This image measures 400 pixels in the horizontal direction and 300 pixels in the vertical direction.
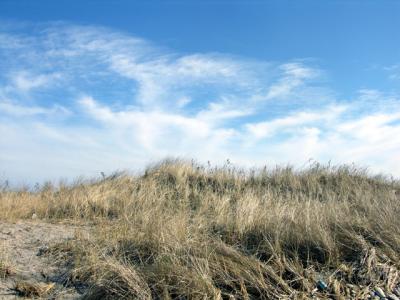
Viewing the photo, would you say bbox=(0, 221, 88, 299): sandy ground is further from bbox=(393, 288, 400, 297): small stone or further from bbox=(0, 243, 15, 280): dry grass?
bbox=(393, 288, 400, 297): small stone

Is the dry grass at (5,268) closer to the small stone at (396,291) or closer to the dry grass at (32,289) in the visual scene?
the dry grass at (32,289)

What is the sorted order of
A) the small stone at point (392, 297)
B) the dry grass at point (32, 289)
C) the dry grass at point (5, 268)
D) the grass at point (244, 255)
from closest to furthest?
the small stone at point (392, 297) < the grass at point (244, 255) < the dry grass at point (32, 289) < the dry grass at point (5, 268)

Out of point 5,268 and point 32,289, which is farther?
point 5,268

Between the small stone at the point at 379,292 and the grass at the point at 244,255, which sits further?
the grass at the point at 244,255

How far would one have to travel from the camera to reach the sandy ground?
14.5 feet

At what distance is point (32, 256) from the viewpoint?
17.2 ft

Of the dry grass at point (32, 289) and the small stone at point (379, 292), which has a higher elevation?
the small stone at point (379, 292)

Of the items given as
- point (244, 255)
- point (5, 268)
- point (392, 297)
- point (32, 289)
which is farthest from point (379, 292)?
point (5, 268)

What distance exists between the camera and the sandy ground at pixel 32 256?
4417 mm

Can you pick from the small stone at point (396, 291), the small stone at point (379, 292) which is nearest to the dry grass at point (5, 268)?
the small stone at point (379, 292)

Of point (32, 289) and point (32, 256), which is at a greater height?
point (32, 256)

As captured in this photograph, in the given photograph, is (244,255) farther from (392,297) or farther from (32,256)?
(32,256)

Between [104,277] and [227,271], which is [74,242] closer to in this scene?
[104,277]

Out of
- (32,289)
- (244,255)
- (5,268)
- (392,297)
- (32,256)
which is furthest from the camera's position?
(32,256)
